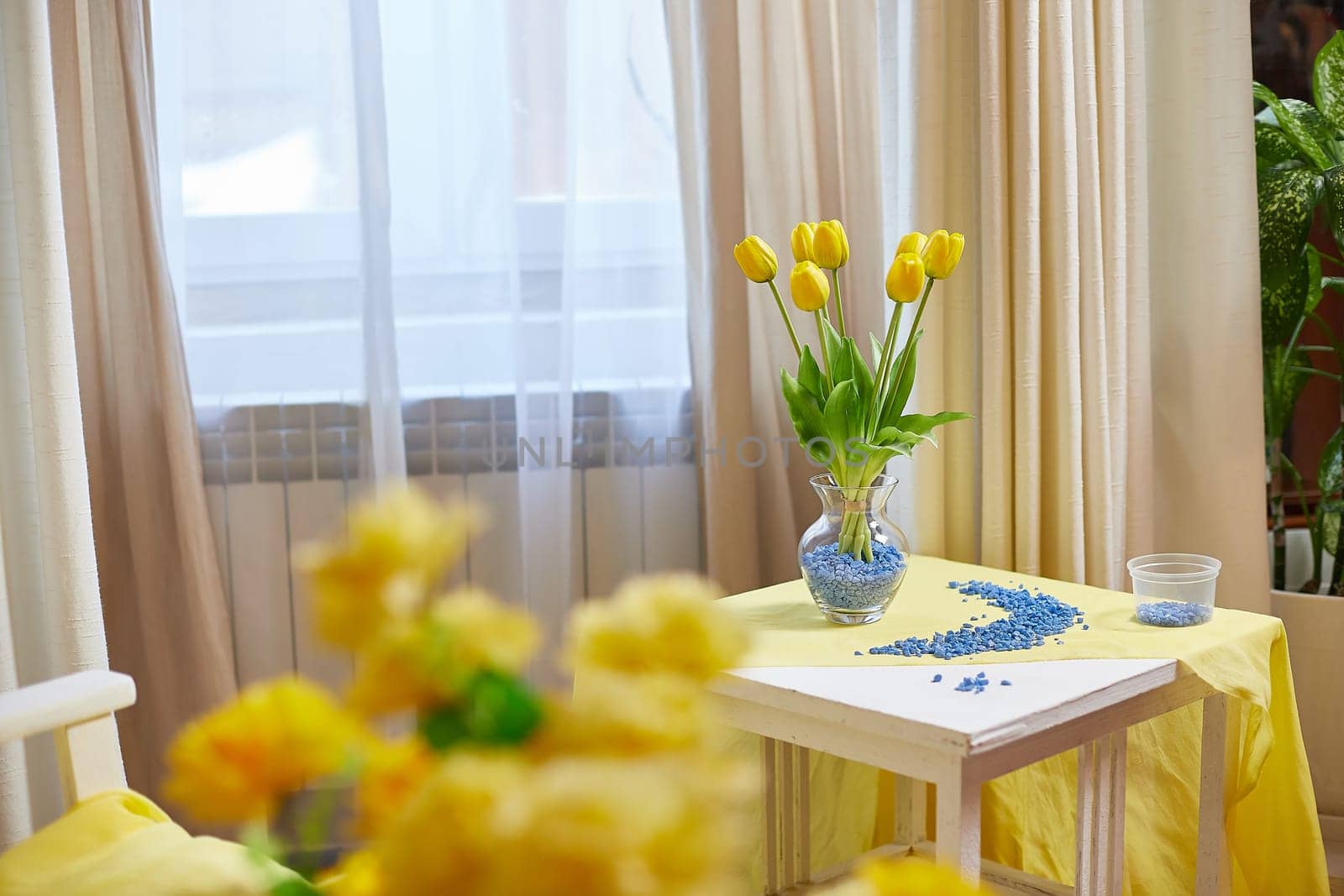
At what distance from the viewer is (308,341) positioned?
6.57ft

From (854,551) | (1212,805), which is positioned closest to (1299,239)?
(1212,805)

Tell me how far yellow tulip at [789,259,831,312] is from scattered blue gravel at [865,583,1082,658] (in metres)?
0.37

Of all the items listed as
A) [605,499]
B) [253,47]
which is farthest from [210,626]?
[253,47]

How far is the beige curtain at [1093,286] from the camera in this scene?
66.7 inches

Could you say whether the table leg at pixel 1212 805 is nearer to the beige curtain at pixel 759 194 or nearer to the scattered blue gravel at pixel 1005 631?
the scattered blue gravel at pixel 1005 631

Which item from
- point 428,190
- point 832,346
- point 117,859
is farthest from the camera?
point 428,190

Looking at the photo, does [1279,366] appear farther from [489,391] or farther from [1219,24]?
[489,391]

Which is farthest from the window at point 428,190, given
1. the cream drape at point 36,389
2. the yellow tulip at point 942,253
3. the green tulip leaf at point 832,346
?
the yellow tulip at point 942,253

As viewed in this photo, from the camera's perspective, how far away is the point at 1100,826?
57.1 inches

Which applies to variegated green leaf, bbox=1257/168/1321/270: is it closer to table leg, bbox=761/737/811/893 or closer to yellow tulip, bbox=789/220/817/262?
yellow tulip, bbox=789/220/817/262

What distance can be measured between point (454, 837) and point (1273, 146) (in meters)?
1.95

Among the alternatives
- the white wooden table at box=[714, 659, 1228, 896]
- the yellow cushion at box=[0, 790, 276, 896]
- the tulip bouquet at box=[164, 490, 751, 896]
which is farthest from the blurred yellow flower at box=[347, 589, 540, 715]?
the white wooden table at box=[714, 659, 1228, 896]

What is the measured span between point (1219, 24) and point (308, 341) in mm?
1440

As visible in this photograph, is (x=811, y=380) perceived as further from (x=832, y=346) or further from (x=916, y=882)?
(x=916, y=882)
